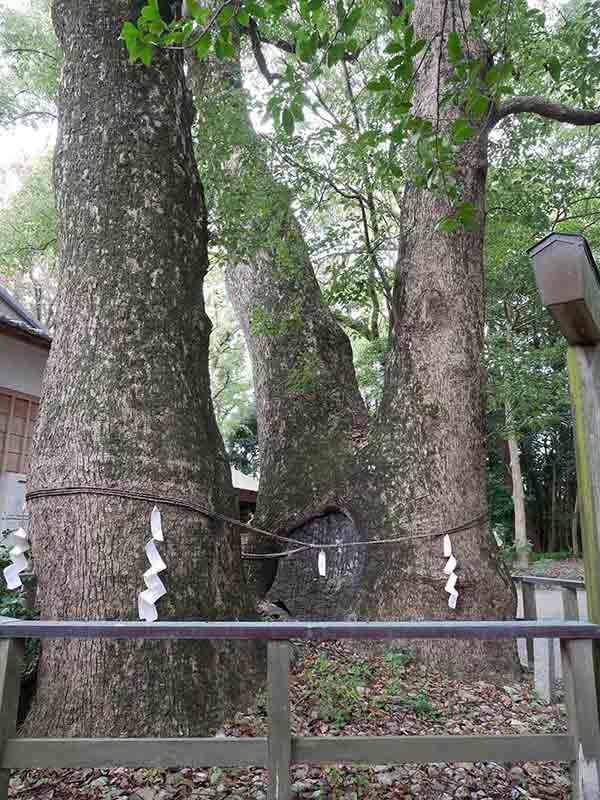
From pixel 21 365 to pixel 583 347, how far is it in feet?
21.5

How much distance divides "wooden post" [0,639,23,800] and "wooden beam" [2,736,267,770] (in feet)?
0.18

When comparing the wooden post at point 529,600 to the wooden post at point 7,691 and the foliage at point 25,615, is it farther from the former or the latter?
the wooden post at point 7,691

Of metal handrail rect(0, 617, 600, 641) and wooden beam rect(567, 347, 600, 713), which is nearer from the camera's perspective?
metal handrail rect(0, 617, 600, 641)

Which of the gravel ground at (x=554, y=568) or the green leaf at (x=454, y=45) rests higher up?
the green leaf at (x=454, y=45)

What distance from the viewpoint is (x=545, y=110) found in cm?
679

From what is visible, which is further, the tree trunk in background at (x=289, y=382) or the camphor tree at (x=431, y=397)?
the tree trunk in background at (x=289, y=382)

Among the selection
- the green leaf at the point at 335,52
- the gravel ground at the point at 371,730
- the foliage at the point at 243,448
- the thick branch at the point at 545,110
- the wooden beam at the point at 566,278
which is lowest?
the gravel ground at the point at 371,730

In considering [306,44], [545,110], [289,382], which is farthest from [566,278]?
[545,110]

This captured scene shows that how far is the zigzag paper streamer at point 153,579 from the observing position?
3.34 meters

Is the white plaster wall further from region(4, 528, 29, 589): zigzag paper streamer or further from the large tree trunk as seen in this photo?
the large tree trunk

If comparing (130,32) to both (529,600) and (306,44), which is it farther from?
(529,600)

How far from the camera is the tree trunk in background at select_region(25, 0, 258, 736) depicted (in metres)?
3.30

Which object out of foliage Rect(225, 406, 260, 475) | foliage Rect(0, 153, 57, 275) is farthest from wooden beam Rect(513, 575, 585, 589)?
foliage Rect(225, 406, 260, 475)

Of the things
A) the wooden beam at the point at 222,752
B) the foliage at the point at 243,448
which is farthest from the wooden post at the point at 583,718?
the foliage at the point at 243,448
